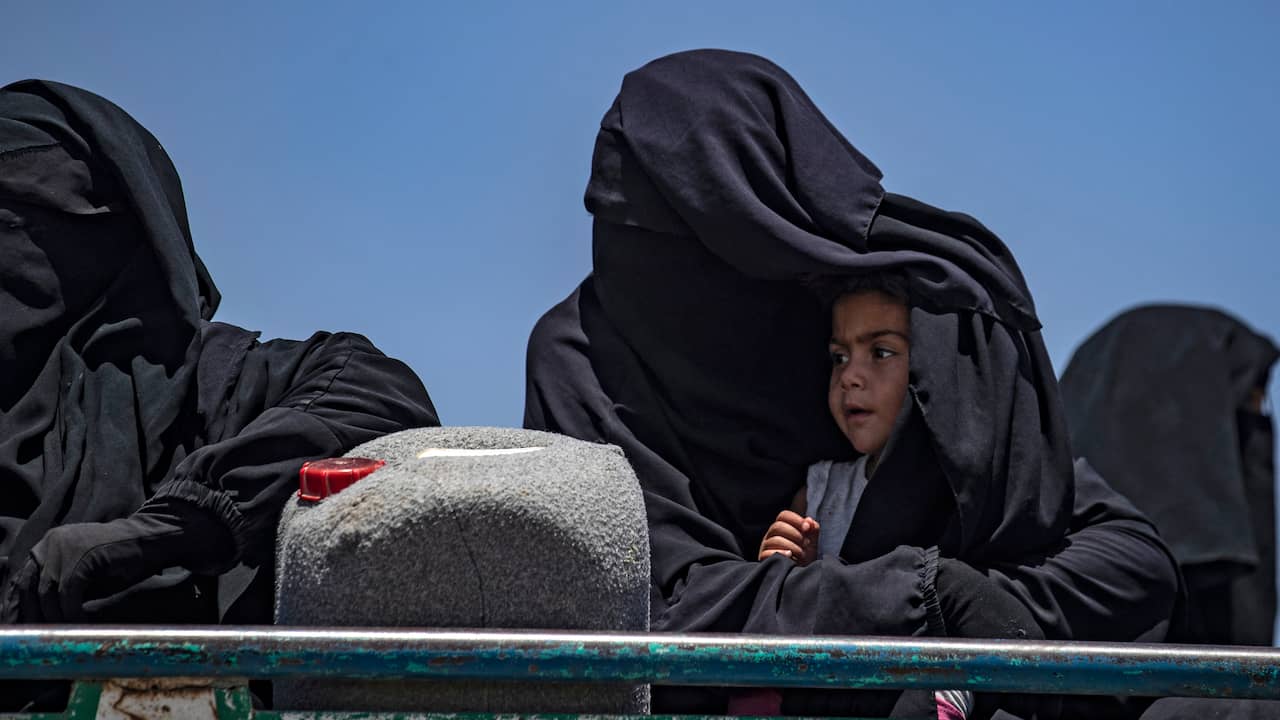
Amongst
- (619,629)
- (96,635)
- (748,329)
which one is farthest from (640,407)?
(96,635)

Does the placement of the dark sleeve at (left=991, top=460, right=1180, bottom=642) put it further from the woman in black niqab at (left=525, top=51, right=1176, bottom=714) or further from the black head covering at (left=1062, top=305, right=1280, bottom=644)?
the black head covering at (left=1062, top=305, right=1280, bottom=644)

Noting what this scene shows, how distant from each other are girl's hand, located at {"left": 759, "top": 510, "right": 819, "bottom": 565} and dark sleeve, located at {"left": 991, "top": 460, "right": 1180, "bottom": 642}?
32 cm

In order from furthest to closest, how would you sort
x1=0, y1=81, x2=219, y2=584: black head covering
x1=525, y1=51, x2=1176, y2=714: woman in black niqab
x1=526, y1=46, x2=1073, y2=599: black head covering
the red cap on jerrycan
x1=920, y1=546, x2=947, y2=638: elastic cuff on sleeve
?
x1=0, y1=81, x2=219, y2=584: black head covering → x1=526, y1=46, x2=1073, y2=599: black head covering → x1=525, y1=51, x2=1176, y2=714: woman in black niqab → x1=920, y1=546, x2=947, y2=638: elastic cuff on sleeve → the red cap on jerrycan

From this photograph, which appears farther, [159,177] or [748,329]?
[159,177]

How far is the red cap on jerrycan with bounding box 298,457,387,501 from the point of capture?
2090 mm

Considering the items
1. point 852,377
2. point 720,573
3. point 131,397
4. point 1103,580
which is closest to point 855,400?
point 852,377

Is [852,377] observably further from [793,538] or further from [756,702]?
[756,702]

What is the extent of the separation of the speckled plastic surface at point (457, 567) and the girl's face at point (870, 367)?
3.03 feet

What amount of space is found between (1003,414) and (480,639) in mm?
1346

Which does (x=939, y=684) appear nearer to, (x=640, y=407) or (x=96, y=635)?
(x=96, y=635)

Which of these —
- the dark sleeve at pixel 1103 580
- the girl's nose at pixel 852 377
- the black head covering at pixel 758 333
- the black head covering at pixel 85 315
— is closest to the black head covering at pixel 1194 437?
the dark sleeve at pixel 1103 580

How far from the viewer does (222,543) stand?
264 cm

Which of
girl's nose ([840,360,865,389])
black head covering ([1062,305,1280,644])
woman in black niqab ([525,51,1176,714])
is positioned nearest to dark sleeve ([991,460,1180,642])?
woman in black niqab ([525,51,1176,714])

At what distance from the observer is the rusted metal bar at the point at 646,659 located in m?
1.70
